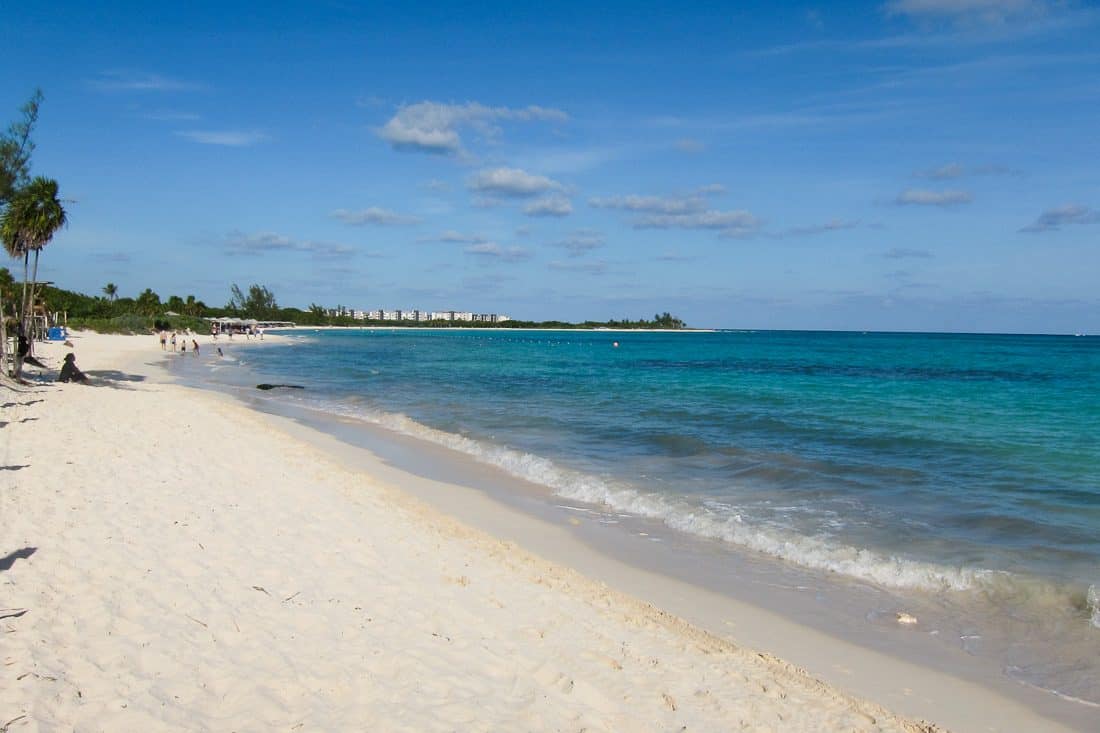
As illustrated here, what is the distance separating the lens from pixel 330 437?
15.9 metres

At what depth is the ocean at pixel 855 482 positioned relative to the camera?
688 cm

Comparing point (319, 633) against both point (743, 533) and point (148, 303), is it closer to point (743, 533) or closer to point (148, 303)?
point (743, 533)

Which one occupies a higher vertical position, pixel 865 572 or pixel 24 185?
pixel 24 185

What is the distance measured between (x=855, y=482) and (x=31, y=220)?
20859 mm

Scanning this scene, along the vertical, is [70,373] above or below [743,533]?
above

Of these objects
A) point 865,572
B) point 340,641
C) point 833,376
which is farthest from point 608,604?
point 833,376

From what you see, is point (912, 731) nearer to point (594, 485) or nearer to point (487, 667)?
point (487, 667)

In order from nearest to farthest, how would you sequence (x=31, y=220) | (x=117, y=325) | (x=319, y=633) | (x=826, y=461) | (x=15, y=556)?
(x=319, y=633) < (x=15, y=556) < (x=826, y=461) < (x=31, y=220) < (x=117, y=325)

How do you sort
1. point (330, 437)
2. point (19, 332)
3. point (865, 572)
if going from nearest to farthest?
point (865, 572) < point (330, 437) < point (19, 332)

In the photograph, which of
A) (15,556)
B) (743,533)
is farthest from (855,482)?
(15,556)

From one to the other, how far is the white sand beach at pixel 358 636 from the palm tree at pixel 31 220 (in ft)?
42.3

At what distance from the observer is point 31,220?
1827 cm

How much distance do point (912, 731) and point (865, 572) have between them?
3.59 metres

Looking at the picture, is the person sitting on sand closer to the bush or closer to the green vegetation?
the green vegetation
